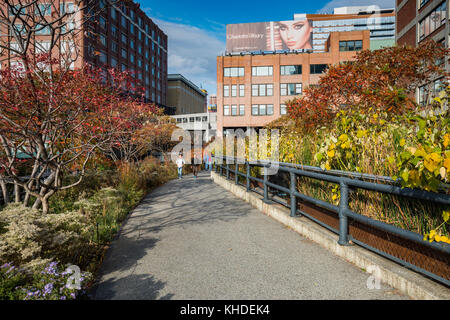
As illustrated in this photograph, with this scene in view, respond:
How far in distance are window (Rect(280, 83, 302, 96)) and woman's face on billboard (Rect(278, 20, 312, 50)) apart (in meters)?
7.03

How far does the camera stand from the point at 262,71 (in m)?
54.0

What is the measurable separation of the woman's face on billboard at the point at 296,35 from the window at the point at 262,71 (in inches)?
220

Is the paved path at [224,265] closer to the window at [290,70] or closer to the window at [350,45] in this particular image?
the window at [290,70]

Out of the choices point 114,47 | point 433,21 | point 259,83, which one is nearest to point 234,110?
point 259,83

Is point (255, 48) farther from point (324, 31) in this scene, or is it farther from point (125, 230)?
point (324, 31)

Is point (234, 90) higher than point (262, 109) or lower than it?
higher

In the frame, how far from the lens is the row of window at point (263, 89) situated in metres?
53.2

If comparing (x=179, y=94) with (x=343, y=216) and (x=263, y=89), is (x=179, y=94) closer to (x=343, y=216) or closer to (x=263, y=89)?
(x=263, y=89)

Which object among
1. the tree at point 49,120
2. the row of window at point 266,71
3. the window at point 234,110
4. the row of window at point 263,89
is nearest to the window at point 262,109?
the row of window at point 263,89

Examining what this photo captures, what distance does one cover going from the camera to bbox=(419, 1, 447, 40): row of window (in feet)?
70.1

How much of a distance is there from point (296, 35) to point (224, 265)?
189ft

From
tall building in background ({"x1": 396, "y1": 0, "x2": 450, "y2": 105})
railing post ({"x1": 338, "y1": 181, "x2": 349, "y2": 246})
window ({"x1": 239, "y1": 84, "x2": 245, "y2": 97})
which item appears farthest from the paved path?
window ({"x1": 239, "y1": 84, "x2": 245, "y2": 97})

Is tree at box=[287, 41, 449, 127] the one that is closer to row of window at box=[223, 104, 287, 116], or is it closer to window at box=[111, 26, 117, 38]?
row of window at box=[223, 104, 287, 116]

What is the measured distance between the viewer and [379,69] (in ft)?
39.6
